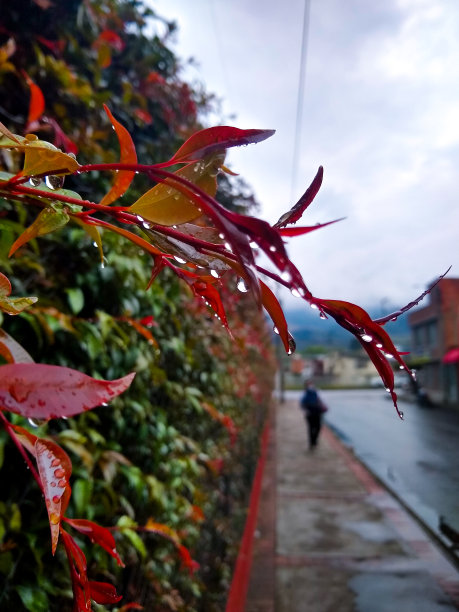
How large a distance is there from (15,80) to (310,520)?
14.8ft

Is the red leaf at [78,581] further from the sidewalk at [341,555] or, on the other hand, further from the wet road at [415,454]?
the wet road at [415,454]

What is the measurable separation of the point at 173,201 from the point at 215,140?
5 cm

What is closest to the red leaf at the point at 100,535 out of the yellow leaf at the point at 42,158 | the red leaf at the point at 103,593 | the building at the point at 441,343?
the red leaf at the point at 103,593

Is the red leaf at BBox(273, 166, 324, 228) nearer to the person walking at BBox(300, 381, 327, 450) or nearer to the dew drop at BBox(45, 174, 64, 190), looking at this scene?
the dew drop at BBox(45, 174, 64, 190)

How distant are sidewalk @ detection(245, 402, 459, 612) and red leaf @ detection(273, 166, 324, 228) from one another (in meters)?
3.29

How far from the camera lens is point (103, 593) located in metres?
0.40

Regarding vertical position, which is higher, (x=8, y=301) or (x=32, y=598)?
(x=8, y=301)

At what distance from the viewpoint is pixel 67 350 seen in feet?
4.12

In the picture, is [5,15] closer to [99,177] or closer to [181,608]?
[99,177]

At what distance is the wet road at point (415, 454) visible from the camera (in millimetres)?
5840

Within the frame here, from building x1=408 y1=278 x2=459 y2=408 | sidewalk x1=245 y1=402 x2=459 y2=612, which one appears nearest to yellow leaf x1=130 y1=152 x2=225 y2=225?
sidewalk x1=245 y1=402 x2=459 y2=612

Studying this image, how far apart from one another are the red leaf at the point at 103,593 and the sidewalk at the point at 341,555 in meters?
3.07

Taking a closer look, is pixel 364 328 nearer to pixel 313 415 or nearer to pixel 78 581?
pixel 78 581

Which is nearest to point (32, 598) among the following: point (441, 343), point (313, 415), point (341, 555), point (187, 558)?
point (187, 558)
